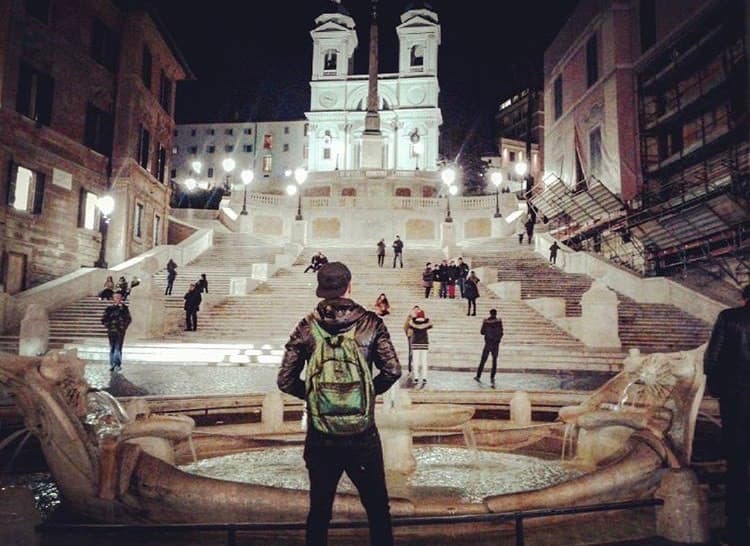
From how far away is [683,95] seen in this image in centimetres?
2828

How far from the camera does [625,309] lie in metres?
19.2

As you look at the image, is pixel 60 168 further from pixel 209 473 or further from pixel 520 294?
pixel 209 473

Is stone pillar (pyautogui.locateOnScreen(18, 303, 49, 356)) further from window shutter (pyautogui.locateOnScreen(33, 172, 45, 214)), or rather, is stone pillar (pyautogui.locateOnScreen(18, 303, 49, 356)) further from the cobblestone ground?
window shutter (pyautogui.locateOnScreen(33, 172, 45, 214))

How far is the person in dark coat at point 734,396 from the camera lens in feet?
11.1

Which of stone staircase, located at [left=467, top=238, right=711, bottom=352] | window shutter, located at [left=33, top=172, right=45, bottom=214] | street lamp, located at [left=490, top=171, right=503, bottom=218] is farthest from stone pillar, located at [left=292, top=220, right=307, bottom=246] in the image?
window shutter, located at [left=33, top=172, right=45, bottom=214]

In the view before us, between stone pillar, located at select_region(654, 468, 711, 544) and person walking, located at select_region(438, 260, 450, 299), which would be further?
person walking, located at select_region(438, 260, 450, 299)

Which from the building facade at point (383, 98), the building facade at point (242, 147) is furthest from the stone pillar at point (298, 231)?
the building facade at point (242, 147)

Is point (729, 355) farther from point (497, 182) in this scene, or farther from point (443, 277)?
point (497, 182)

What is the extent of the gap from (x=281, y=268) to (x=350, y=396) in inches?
938

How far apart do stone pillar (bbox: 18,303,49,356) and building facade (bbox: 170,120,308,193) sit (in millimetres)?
80095

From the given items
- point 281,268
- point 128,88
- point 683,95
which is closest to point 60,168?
point 128,88

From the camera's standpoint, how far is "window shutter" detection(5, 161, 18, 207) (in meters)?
21.1

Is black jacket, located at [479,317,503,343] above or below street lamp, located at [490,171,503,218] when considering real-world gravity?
below

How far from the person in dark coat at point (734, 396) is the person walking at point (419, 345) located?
295 inches
